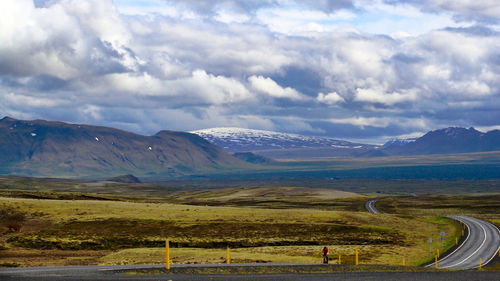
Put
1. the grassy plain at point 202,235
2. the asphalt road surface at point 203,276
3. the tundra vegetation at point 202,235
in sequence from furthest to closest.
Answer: the grassy plain at point 202,235, the tundra vegetation at point 202,235, the asphalt road surface at point 203,276

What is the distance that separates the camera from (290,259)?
2092 inches

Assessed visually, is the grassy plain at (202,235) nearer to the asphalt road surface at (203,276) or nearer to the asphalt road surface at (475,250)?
the asphalt road surface at (475,250)

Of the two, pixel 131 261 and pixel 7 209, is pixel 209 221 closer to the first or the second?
pixel 7 209

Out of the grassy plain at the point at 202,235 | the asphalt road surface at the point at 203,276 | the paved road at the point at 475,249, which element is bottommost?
the paved road at the point at 475,249

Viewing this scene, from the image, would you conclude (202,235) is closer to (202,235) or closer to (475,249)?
(202,235)

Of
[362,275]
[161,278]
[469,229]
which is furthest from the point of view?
[469,229]

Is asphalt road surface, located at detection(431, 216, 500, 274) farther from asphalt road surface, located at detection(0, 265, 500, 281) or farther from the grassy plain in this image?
asphalt road surface, located at detection(0, 265, 500, 281)

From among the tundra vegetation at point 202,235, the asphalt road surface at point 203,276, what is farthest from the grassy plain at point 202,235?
the asphalt road surface at point 203,276

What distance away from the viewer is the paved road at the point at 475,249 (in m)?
61.3

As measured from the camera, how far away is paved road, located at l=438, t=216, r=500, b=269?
→ 61.3m

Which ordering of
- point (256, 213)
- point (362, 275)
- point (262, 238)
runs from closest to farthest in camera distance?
1. point (362, 275)
2. point (262, 238)
3. point (256, 213)

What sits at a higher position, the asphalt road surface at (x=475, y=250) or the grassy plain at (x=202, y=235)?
the grassy plain at (x=202, y=235)

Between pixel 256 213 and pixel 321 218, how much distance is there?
13.0 m

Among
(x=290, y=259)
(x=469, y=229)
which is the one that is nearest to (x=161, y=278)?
(x=290, y=259)
